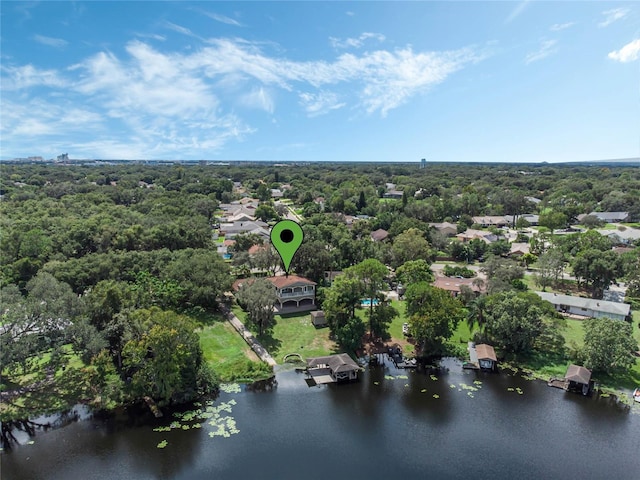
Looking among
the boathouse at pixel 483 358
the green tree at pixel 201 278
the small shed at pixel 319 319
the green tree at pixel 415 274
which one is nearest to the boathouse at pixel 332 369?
the small shed at pixel 319 319

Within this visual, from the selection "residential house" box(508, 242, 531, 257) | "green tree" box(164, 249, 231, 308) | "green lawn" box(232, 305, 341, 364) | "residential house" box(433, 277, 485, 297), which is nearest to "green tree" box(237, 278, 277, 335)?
"green lawn" box(232, 305, 341, 364)

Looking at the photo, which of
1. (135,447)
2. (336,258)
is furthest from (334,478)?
(336,258)

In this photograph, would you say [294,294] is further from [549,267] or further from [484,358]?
[549,267]

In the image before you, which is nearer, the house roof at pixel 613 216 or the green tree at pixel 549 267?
the green tree at pixel 549 267

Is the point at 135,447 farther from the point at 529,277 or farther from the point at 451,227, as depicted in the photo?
the point at 451,227

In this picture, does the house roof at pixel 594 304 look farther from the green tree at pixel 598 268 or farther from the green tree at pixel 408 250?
the green tree at pixel 408 250

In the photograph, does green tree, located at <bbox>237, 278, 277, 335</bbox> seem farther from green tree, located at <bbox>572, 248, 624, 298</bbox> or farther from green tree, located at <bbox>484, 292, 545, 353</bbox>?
green tree, located at <bbox>572, 248, 624, 298</bbox>

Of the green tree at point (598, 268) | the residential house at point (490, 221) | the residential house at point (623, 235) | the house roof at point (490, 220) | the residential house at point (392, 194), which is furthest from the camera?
the residential house at point (392, 194)
